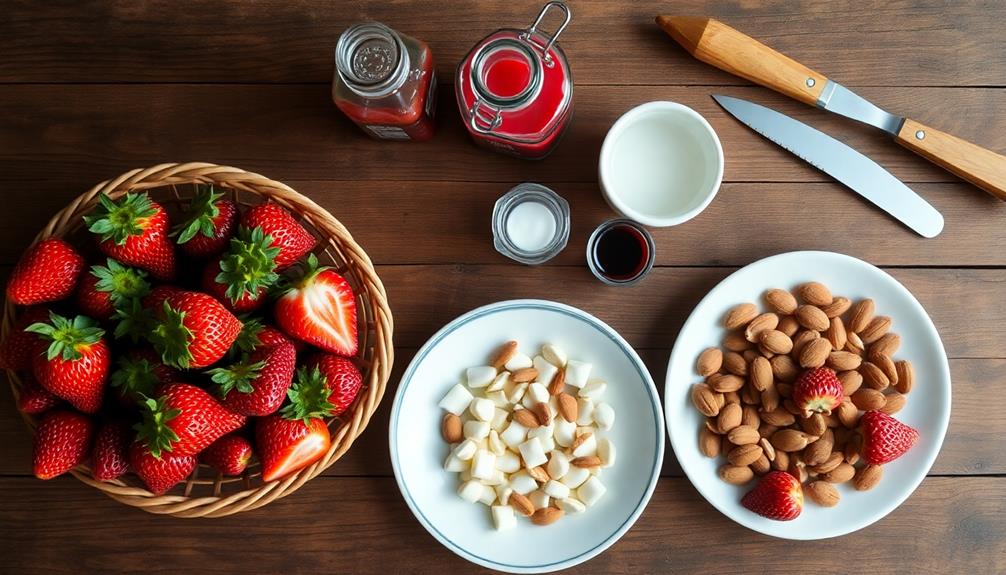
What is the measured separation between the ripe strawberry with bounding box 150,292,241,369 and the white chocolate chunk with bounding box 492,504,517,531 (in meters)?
0.43

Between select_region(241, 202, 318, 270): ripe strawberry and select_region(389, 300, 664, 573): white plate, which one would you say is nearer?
select_region(241, 202, 318, 270): ripe strawberry

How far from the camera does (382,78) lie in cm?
81

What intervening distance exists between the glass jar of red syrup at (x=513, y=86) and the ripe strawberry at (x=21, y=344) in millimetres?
560

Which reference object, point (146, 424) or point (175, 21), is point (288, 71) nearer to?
point (175, 21)

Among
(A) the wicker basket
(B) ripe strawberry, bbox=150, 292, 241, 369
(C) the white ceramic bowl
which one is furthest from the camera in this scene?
(C) the white ceramic bowl

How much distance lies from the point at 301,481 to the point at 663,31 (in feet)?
2.59

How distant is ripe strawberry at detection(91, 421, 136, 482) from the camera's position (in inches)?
31.8

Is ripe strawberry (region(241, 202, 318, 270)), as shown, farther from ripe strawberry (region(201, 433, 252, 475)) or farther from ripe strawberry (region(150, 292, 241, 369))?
ripe strawberry (region(201, 433, 252, 475))

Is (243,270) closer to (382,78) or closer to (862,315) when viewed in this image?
(382,78)

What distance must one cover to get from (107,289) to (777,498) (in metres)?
0.87

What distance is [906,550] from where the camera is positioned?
1.03 metres

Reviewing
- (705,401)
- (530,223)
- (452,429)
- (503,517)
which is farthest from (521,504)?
(530,223)

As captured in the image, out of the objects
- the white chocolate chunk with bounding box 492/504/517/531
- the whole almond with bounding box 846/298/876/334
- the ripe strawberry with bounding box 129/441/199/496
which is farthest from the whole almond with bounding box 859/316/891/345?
the ripe strawberry with bounding box 129/441/199/496

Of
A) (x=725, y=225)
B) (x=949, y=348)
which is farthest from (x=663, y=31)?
(x=949, y=348)
